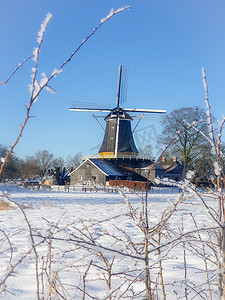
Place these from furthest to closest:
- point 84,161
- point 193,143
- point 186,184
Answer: point 84,161 → point 193,143 → point 186,184

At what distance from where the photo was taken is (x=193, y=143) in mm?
27594

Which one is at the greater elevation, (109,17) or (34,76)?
(109,17)

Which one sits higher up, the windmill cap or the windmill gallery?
the windmill cap

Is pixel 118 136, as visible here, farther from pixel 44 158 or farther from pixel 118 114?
pixel 44 158

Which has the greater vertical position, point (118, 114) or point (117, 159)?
point (118, 114)

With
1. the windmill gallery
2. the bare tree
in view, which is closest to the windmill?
the windmill gallery

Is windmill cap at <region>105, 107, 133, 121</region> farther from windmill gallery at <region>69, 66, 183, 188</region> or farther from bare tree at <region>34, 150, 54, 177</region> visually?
bare tree at <region>34, 150, 54, 177</region>

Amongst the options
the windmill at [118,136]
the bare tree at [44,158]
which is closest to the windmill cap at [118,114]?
the windmill at [118,136]

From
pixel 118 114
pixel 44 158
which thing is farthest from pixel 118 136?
pixel 44 158

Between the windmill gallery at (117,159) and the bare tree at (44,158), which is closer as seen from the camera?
the windmill gallery at (117,159)

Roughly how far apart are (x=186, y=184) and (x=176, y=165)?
1400 inches

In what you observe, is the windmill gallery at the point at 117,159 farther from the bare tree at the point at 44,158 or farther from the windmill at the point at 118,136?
the bare tree at the point at 44,158

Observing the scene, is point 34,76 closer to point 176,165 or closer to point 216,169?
point 216,169

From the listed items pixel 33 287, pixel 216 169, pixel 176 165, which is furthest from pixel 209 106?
pixel 176 165
